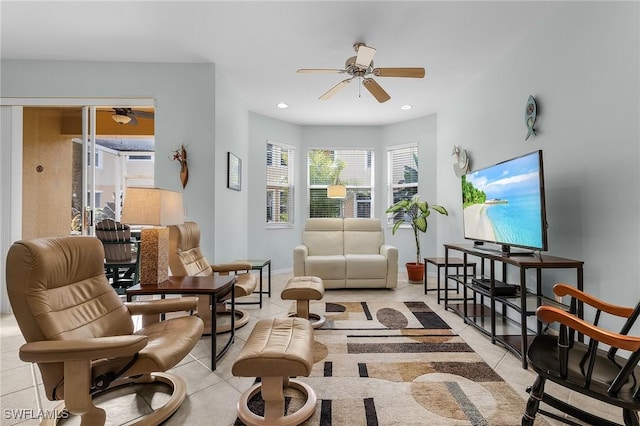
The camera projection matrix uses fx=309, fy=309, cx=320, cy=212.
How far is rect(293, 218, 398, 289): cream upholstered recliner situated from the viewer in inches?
171

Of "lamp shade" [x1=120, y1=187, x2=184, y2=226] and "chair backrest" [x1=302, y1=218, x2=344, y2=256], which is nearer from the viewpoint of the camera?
"lamp shade" [x1=120, y1=187, x2=184, y2=226]

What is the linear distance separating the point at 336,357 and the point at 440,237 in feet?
11.3

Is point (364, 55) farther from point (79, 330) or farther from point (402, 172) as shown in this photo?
point (402, 172)

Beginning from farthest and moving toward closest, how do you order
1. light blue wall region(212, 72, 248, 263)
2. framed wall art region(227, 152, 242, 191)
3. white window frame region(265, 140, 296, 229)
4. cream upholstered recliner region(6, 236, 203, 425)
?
white window frame region(265, 140, 296, 229) < framed wall art region(227, 152, 242, 191) < light blue wall region(212, 72, 248, 263) < cream upholstered recliner region(6, 236, 203, 425)

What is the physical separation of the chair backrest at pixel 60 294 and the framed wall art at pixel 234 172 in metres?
2.44

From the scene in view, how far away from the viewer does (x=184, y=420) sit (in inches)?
64.0

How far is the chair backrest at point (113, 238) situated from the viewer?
3666 millimetres

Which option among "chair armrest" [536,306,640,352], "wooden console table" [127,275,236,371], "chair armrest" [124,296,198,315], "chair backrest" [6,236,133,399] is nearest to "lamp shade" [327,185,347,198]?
"wooden console table" [127,275,236,371]

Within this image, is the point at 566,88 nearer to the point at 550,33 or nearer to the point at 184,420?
the point at 550,33

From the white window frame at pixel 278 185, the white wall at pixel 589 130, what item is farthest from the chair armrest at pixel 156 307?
the white window frame at pixel 278 185

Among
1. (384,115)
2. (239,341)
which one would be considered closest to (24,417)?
(239,341)

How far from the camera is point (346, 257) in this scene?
14.7 ft

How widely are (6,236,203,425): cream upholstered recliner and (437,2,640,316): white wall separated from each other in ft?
8.89

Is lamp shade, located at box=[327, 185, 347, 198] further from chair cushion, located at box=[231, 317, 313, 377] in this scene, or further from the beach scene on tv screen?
chair cushion, located at box=[231, 317, 313, 377]
